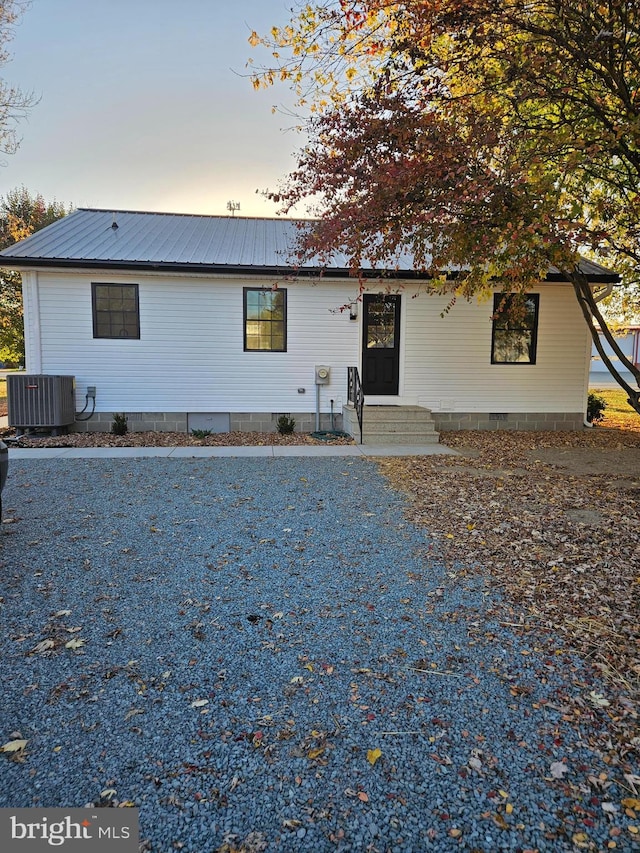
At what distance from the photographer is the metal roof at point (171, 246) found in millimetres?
9312

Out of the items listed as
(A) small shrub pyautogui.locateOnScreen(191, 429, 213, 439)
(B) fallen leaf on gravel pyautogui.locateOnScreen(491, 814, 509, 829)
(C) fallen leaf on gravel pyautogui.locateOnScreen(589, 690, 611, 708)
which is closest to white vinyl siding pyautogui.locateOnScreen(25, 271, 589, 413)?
(A) small shrub pyautogui.locateOnScreen(191, 429, 213, 439)

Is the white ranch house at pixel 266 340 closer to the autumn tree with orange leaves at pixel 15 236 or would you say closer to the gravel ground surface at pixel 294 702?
the gravel ground surface at pixel 294 702

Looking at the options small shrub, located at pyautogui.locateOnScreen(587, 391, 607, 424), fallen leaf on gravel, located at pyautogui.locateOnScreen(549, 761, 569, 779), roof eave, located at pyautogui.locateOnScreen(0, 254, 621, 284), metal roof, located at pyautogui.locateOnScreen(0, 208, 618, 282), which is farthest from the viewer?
small shrub, located at pyautogui.locateOnScreen(587, 391, 607, 424)

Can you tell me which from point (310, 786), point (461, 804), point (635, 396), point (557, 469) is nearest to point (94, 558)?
point (310, 786)

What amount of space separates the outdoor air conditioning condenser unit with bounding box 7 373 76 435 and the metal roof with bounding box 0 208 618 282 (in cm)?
Answer: 212

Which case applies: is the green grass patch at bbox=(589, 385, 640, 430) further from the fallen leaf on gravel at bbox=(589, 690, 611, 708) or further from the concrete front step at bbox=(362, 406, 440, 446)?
the fallen leaf on gravel at bbox=(589, 690, 611, 708)

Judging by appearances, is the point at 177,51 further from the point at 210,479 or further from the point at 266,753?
the point at 266,753

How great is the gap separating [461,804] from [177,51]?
942 cm

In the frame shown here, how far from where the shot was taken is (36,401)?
9.05 meters

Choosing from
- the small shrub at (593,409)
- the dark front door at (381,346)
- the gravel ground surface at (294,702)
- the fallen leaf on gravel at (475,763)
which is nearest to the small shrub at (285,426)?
the dark front door at (381,346)

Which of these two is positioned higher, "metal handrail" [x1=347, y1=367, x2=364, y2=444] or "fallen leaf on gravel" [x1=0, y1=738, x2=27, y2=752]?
"metal handrail" [x1=347, y1=367, x2=364, y2=444]

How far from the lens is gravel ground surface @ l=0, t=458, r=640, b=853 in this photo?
169 cm

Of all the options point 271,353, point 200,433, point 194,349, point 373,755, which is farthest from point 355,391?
point 373,755

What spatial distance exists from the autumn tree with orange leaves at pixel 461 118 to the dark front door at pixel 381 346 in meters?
4.44
